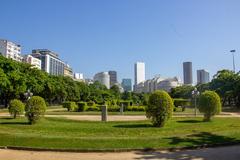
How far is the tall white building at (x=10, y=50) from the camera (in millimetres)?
153750

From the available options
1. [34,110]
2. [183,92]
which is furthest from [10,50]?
[34,110]

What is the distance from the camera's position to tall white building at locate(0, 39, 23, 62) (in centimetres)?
15375

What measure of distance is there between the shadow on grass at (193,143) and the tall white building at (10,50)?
140 meters

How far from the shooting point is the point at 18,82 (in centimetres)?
6362

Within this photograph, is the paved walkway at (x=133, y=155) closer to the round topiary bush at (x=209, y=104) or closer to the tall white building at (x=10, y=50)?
the round topiary bush at (x=209, y=104)

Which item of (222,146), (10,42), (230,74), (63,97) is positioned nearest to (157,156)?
(222,146)

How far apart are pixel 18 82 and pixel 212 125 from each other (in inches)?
1875

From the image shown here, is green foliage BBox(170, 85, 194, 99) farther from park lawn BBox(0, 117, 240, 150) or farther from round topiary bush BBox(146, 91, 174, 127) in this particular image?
park lawn BBox(0, 117, 240, 150)

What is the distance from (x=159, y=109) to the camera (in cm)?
2250

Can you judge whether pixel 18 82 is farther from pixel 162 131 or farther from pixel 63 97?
pixel 162 131

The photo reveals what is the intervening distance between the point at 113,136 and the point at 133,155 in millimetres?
3973

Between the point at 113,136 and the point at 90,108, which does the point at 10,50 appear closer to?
the point at 90,108

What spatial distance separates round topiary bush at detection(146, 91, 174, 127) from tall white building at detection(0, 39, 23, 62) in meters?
135

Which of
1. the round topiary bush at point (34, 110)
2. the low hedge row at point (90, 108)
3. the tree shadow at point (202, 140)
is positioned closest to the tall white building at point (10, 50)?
the low hedge row at point (90, 108)
